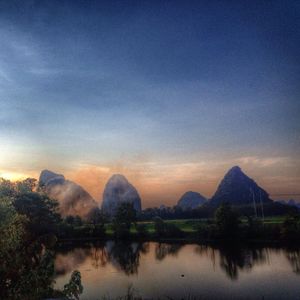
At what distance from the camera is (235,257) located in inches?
2475

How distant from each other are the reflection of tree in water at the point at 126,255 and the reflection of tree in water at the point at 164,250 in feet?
10.1

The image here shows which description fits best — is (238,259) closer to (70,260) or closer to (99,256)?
(99,256)

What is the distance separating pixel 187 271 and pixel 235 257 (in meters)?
14.0

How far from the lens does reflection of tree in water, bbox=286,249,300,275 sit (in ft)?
168

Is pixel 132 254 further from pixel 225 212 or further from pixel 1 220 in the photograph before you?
pixel 1 220

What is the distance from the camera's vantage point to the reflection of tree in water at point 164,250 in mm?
70094

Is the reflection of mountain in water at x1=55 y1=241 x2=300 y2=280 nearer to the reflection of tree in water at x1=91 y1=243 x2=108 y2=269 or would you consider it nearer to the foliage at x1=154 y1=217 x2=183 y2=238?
the reflection of tree in water at x1=91 y1=243 x2=108 y2=269

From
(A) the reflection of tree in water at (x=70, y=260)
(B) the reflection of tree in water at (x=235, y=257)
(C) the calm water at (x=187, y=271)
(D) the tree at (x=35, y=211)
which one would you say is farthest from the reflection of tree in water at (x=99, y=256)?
(D) the tree at (x=35, y=211)

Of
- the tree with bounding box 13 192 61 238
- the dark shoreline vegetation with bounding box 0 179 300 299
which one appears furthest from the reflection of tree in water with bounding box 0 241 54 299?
the tree with bounding box 13 192 61 238

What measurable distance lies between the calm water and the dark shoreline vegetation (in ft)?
25.9

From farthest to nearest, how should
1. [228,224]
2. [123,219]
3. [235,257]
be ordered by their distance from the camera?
[123,219]
[228,224]
[235,257]

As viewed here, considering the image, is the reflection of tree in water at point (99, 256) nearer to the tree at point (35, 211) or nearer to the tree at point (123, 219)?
the tree at point (123, 219)

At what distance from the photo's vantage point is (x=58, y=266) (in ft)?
204

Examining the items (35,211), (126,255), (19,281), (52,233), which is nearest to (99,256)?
(126,255)
